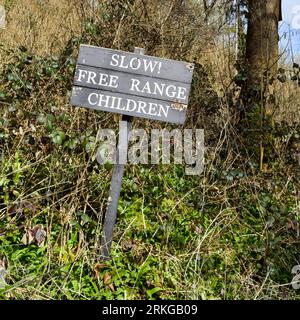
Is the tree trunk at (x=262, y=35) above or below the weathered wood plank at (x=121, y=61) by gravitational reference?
above

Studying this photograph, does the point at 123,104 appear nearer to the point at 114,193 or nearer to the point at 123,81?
the point at 123,81

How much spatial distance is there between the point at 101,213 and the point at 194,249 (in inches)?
25.0

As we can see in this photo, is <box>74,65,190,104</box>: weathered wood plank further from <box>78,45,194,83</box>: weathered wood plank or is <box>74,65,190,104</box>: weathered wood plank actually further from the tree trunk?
the tree trunk

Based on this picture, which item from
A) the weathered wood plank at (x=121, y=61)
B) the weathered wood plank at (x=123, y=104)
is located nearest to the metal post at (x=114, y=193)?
the weathered wood plank at (x=123, y=104)

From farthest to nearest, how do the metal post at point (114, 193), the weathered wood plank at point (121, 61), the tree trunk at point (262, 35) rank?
the tree trunk at point (262, 35) < the metal post at point (114, 193) < the weathered wood plank at point (121, 61)

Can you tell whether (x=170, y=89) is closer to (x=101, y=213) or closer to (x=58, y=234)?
(x=101, y=213)

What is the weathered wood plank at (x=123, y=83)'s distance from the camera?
2.32 m

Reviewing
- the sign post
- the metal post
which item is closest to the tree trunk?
the sign post

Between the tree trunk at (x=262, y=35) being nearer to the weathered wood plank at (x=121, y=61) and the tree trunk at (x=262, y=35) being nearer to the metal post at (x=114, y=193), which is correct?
the weathered wood plank at (x=121, y=61)

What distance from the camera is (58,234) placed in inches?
103

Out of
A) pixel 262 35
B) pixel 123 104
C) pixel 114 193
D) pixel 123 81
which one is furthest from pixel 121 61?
pixel 262 35

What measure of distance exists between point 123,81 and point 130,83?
0.04 m

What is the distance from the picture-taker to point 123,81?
7.62ft

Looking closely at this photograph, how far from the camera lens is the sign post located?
232 centimetres
